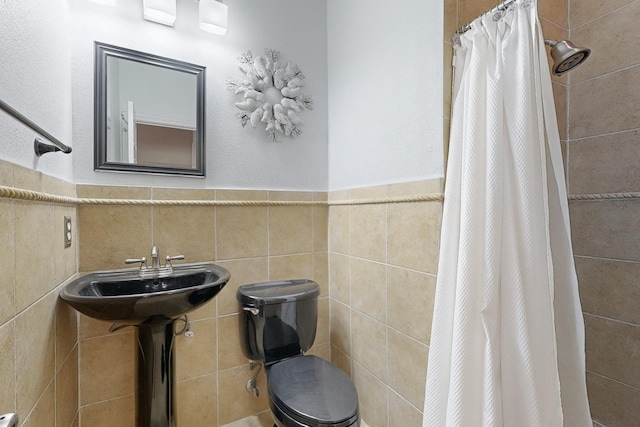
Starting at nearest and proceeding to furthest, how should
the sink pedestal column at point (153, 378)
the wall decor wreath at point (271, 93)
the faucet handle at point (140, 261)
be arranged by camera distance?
the sink pedestal column at point (153, 378)
the faucet handle at point (140, 261)
the wall decor wreath at point (271, 93)

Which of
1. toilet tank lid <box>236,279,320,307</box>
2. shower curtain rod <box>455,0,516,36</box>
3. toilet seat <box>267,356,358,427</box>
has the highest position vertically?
shower curtain rod <box>455,0,516,36</box>

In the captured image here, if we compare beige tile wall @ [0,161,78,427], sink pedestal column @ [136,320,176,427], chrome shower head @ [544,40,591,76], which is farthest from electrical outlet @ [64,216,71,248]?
chrome shower head @ [544,40,591,76]

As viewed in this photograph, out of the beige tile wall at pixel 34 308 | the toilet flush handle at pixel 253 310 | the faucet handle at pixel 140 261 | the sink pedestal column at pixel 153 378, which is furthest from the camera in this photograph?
the toilet flush handle at pixel 253 310

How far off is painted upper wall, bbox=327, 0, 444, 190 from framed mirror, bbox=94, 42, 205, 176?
29.3 inches

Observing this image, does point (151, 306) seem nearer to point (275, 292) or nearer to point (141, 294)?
point (141, 294)

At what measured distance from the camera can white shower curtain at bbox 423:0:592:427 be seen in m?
0.90

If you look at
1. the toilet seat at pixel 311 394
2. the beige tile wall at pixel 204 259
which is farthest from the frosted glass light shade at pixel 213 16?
the toilet seat at pixel 311 394

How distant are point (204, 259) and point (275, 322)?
0.47 metres

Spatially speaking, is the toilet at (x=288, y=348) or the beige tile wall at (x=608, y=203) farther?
the beige tile wall at (x=608, y=203)

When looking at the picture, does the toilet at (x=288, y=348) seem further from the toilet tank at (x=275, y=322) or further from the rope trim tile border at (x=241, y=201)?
the rope trim tile border at (x=241, y=201)

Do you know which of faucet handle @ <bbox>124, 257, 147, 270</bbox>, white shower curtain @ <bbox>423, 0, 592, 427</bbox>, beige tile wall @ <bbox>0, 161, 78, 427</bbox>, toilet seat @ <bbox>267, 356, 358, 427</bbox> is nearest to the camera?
beige tile wall @ <bbox>0, 161, 78, 427</bbox>

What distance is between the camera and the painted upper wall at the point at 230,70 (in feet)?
4.23

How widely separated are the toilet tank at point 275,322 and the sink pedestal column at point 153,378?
35cm

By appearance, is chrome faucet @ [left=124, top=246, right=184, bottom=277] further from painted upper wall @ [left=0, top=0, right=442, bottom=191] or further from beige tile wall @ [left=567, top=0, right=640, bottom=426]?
beige tile wall @ [left=567, top=0, right=640, bottom=426]
